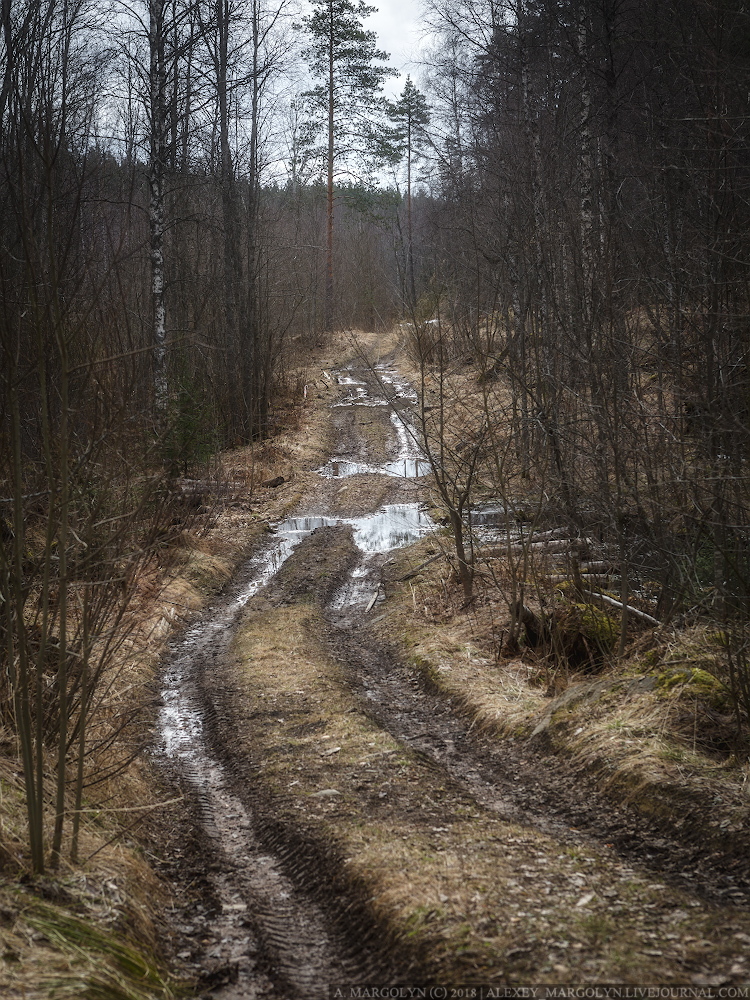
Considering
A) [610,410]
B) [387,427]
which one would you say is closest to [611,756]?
[610,410]

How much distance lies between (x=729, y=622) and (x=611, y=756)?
1.16m

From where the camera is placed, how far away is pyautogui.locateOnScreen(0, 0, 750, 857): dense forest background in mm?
4070

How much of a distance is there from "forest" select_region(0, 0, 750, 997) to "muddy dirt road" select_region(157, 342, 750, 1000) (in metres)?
0.79

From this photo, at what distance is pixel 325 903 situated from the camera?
393cm

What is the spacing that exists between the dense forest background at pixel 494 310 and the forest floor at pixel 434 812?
890 millimetres

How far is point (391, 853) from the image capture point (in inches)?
162

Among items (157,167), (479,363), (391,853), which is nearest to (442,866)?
(391,853)

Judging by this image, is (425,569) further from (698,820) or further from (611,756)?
(698,820)

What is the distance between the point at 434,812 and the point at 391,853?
599 mm

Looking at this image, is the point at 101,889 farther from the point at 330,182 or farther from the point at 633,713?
the point at 330,182

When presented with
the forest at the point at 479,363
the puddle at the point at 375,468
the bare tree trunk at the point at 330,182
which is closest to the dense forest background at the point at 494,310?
the forest at the point at 479,363

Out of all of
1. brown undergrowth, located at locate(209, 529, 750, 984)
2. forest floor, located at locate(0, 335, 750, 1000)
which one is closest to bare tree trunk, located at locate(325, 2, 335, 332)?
forest floor, located at locate(0, 335, 750, 1000)

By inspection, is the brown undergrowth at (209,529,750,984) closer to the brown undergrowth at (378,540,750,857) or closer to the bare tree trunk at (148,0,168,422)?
the brown undergrowth at (378,540,750,857)

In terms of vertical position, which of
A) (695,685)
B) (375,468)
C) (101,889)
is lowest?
(101,889)
